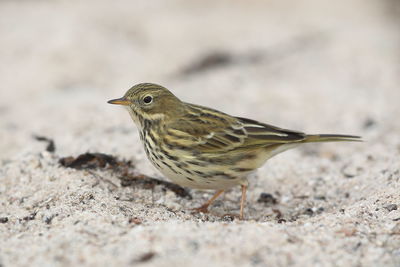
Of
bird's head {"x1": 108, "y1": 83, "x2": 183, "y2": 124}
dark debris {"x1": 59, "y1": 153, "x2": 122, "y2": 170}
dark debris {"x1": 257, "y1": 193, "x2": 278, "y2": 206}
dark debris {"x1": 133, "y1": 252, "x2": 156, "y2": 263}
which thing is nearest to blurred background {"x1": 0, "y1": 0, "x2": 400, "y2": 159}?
dark debris {"x1": 59, "y1": 153, "x2": 122, "y2": 170}

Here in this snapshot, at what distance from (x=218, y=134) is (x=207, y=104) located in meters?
3.31

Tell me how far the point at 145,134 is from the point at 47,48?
19.6ft

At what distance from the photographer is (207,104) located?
28.7ft

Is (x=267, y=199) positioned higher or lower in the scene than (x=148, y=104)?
Result: lower

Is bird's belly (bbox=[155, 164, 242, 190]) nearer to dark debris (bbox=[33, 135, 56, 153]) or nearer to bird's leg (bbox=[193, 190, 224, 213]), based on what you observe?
bird's leg (bbox=[193, 190, 224, 213])

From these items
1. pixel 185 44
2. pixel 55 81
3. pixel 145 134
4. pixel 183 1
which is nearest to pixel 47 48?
pixel 55 81

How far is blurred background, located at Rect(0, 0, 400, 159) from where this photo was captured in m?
8.41

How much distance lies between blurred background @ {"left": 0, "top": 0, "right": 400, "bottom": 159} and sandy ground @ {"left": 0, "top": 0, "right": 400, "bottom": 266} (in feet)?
0.13

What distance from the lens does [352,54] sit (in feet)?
35.9

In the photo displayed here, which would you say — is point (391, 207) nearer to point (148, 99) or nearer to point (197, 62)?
point (148, 99)

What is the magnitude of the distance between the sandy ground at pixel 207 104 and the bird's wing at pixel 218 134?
0.66m

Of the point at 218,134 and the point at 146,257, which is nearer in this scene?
the point at 146,257

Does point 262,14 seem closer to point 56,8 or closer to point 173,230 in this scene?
point 56,8

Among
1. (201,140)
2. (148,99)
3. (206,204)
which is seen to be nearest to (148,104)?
(148,99)
